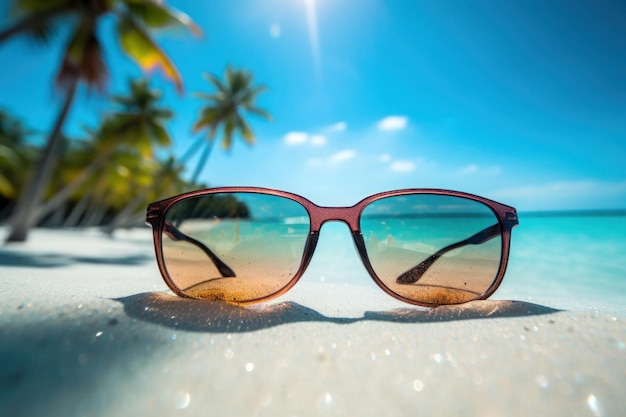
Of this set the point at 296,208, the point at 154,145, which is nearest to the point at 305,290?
the point at 296,208

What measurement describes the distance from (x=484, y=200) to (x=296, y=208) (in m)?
0.78

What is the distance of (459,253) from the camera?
1.29m

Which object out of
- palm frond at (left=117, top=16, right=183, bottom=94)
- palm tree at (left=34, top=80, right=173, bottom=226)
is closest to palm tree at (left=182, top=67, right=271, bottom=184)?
palm tree at (left=34, top=80, right=173, bottom=226)

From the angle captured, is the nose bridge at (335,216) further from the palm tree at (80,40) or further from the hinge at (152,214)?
the palm tree at (80,40)

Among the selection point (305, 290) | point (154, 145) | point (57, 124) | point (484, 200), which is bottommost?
point (305, 290)

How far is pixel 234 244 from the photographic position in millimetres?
1253

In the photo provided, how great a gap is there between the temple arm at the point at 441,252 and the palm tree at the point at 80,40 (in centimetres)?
792

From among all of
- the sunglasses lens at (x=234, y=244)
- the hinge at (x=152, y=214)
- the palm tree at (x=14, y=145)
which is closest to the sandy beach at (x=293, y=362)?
the sunglasses lens at (x=234, y=244)

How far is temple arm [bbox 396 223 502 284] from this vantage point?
1.24 metres

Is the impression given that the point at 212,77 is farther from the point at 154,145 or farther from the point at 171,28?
the point at 171,28

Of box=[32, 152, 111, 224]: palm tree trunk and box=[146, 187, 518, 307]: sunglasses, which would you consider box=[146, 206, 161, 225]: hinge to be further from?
box=[32, 152, 111, 224]: palm tree trunk

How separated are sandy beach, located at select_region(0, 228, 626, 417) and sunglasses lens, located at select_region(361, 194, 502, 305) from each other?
28cm

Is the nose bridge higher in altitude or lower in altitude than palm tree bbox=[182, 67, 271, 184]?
lower

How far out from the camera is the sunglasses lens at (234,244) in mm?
1145
